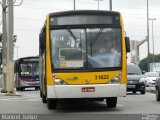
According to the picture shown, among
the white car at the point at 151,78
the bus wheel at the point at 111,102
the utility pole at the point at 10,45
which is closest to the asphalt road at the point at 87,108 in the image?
the bus wheel at the point at 111,102

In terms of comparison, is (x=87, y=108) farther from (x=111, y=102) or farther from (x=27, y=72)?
(x=27, y=72)

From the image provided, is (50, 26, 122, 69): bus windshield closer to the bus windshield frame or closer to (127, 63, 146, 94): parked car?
(127, 63, 146, 94): parked car

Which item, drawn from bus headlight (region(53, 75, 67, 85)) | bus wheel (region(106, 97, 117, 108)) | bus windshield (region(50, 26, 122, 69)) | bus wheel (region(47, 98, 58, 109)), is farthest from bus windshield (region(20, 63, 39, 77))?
bus headlight (region(53, 75, 67, 85))

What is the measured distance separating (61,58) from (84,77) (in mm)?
892

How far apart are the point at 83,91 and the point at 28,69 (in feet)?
85.4

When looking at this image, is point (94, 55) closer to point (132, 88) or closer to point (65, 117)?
point (65, 117)

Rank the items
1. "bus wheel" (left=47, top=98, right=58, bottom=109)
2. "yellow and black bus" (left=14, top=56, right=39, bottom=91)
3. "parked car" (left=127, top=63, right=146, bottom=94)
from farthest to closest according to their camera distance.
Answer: "yellow and black bus" (left=14, top=56, right=39, bottom=91) → "parked car" (left=127, top=63, right=146, bottom=94) → "bus wheel" (left=47, top=98, right=58, bottom=109)

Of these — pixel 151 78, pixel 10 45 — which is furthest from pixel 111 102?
pixel 151 78

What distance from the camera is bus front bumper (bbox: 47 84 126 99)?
17.2 m

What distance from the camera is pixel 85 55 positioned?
17500 millimetres

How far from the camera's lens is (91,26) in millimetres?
17703

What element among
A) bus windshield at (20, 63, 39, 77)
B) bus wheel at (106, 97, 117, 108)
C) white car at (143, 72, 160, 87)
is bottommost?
white car at (143, 72, 160, 87)

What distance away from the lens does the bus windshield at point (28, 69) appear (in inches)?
1682

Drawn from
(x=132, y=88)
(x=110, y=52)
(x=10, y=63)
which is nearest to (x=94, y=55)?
Answer: (x=110, y=52)
